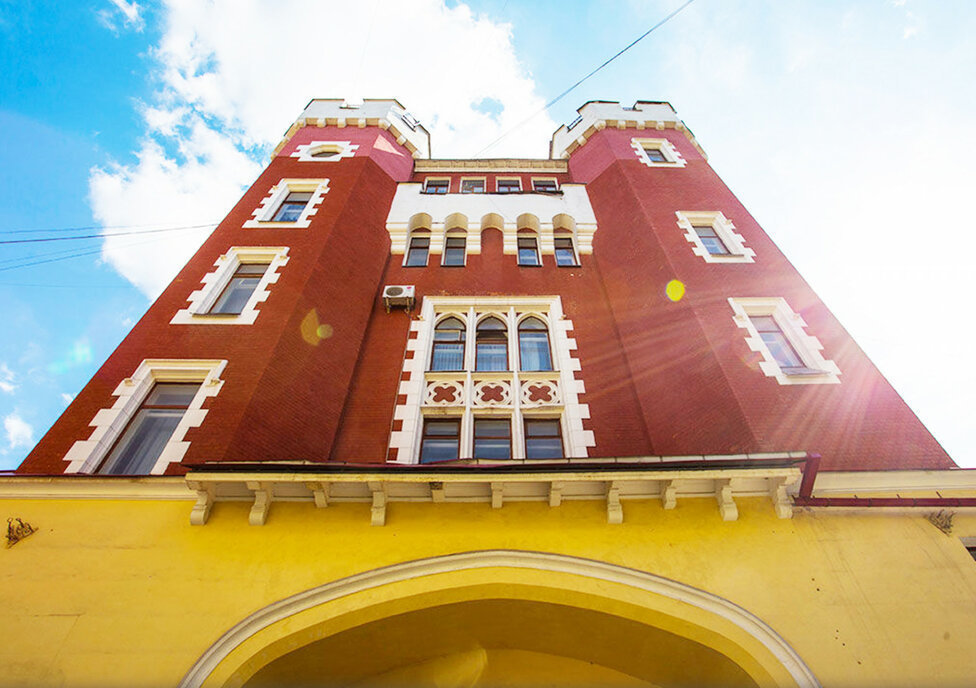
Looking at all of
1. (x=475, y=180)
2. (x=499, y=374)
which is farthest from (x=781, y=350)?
(x=475, y=180)

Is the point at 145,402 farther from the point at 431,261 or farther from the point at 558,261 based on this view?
the point at 558,261

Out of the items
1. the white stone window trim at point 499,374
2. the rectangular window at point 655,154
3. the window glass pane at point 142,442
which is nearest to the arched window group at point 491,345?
the white stone window trim at point 499,374

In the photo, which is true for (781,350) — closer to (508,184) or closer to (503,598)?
(503,598)

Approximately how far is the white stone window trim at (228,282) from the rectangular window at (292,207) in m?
1.91

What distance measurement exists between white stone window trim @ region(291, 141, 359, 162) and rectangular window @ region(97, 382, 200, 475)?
10315 mm

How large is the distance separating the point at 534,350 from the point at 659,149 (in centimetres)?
1094

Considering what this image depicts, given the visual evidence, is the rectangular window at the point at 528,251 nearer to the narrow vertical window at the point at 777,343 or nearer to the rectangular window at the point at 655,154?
the rectangular window at the point at 655,154

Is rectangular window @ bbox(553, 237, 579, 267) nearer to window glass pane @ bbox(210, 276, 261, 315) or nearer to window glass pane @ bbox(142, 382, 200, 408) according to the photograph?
window glass pane @ bbox(210, 276, 261, 315)

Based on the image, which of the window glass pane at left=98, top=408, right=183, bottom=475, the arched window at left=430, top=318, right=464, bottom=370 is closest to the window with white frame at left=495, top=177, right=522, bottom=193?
the arched window at left=430, top=318, right=464, bottom=370

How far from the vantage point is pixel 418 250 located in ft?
50.7

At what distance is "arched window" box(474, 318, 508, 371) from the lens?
1166cm

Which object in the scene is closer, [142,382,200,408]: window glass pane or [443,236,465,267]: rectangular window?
[142,382,200,408]: window glass pane

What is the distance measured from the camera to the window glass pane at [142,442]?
29.1ft

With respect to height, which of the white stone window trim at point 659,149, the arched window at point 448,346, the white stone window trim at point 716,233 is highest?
the white stone window trim at point 659,149
